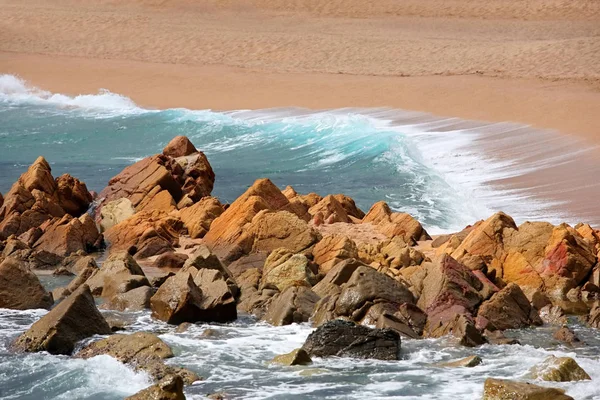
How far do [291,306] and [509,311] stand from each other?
2.40 metres

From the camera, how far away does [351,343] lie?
9602 mm

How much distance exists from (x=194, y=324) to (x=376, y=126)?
56.4 feet

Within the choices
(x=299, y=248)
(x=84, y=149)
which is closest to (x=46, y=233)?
(x=299, y=248)

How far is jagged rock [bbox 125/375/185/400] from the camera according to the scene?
771 cm

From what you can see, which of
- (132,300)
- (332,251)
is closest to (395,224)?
(332,251)

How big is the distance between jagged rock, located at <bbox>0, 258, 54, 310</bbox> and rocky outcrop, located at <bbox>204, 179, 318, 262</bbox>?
2.86 metres

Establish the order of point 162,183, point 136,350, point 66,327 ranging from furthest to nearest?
point 162,183
point 66,327
point 136,350

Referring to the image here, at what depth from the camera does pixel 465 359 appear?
933cm

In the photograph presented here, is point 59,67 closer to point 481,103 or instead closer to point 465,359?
point 481,103

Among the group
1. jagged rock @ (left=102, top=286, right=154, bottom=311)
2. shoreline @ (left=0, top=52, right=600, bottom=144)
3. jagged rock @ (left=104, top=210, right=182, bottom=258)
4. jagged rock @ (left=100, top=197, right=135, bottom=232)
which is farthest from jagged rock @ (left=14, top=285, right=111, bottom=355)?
shoreline @ (left=0, top=52, right=600, bottom=144)

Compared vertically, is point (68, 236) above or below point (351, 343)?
above

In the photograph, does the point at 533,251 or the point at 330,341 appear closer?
the point at 330,341

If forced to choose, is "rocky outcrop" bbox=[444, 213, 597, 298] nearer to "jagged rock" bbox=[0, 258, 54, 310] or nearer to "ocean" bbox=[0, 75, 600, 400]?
"ocean" bbox=[0, 75, 600, 400]

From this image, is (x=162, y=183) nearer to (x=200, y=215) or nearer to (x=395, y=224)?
(x=200, y=215)
